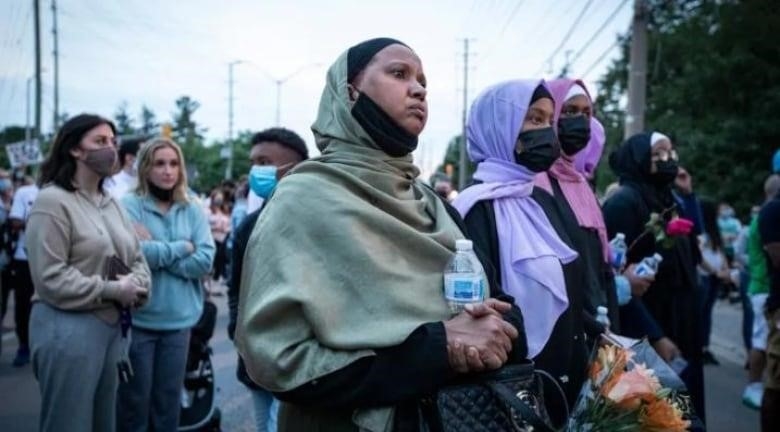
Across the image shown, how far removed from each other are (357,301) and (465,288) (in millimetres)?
319

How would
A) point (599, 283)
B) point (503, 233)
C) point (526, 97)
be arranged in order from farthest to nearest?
1. point (599, 283)
2. point (526, 97)
3. point (503, 233)

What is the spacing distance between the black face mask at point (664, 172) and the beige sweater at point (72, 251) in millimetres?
3407

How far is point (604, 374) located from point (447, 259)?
2.09ft

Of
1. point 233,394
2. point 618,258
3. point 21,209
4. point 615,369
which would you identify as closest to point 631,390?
point 615,369

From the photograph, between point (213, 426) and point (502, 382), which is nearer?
point (502, 382)

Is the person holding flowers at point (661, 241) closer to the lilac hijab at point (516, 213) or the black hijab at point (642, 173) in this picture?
the black hijab at point (642, 173)

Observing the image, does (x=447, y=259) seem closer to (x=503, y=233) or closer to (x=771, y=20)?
(x=503, y=233)

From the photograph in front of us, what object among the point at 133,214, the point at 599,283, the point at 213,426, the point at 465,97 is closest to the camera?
the point at 599,283

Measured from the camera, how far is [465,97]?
2234 inches

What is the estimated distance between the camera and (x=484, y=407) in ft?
6.29

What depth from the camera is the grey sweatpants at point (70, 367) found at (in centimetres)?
354

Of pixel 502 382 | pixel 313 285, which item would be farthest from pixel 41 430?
pixel 502 382

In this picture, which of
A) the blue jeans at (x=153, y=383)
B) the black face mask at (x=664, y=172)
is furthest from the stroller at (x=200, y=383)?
the black face mask at (x=664, y=172)

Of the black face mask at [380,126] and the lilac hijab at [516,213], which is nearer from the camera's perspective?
the black face mask at [380,126]
